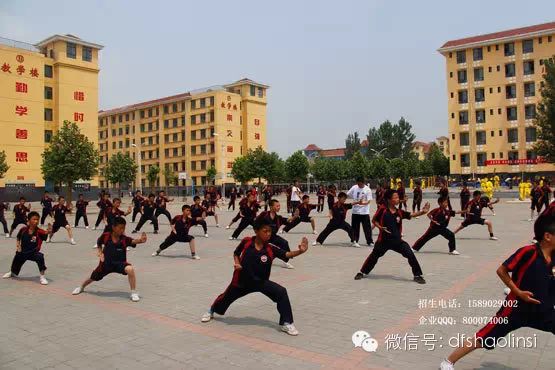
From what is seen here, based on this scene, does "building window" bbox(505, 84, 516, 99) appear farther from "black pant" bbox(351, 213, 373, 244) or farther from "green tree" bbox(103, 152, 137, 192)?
"black pant" bbox(351, 213, 373, 244)

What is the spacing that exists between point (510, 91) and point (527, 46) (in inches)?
213

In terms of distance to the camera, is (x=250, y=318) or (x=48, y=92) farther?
(x=48, y=92)

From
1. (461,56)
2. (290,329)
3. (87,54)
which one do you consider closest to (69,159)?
(87,54)

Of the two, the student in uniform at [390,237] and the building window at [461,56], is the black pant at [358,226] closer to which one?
the student in uniform at [390,237]

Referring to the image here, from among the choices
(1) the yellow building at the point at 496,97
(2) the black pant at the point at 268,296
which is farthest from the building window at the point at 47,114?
(2) the black pant at the point at 268,296

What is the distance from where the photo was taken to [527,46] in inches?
2190

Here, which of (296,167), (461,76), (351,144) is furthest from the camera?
(351,144)

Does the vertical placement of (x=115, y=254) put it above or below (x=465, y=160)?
below

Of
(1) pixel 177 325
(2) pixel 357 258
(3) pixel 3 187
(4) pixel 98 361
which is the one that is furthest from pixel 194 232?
(3) pixel 3 187

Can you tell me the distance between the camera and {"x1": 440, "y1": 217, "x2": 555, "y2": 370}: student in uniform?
13.0 feet

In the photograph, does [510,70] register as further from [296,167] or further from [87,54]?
[87,54]

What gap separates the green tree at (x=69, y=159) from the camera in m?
33.1

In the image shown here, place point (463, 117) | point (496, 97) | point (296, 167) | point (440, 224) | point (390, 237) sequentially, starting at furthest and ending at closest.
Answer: point (296, 167), point (463, 117), point (496, 97), point (440, 224), point (390, 237)

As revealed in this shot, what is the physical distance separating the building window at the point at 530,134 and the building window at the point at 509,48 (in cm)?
929
